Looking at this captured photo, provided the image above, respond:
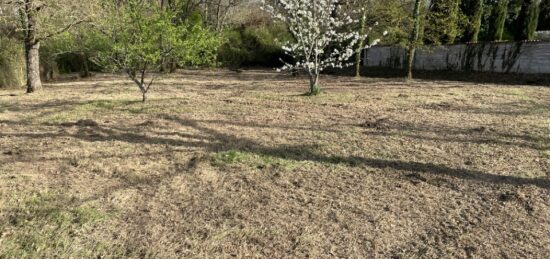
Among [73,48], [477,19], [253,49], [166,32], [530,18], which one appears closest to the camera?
[166,32]

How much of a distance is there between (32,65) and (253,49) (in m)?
17.0

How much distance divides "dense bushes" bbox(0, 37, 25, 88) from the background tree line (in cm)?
3

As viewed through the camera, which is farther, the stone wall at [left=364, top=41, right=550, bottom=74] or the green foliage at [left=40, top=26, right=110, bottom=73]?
the stone wall at [left=364, top=41, right=550, bottom=74]

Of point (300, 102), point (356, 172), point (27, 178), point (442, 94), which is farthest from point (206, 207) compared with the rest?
point (442, 94)

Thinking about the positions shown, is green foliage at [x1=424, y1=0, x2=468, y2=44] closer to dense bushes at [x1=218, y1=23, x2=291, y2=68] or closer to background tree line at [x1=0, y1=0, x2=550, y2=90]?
background tree line at [x1=0, y1=0, x2=550, y2=90]

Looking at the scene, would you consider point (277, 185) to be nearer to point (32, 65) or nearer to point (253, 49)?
point (32, 65)

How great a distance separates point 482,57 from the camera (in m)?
16.0

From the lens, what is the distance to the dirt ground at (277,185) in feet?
9.96

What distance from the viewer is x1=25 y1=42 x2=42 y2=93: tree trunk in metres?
11.6

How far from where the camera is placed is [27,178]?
4250mm

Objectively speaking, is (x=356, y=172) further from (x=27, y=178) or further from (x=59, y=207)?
(x=27, y=178)

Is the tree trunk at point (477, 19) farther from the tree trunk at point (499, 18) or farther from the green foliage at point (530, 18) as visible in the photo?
the green foliage at point (530, 18)

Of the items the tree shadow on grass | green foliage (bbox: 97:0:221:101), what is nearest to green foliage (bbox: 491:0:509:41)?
green foliage (bbox: 97:0:221:101)

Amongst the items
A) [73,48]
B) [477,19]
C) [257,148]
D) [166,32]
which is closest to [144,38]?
[166,32]
